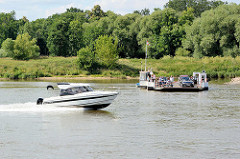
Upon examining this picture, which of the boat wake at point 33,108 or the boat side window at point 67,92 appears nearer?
the boat side window at point 67,92

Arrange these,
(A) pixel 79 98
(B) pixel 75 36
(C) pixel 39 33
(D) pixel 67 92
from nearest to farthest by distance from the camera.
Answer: (A) pixel 79 98 < (D) pixel 67 92 < (B) pixel 75 36 < (C) pixel 39 33

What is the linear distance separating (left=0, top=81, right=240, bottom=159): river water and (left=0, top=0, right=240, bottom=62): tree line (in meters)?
73.8

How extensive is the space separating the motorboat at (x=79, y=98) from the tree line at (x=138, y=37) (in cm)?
7682

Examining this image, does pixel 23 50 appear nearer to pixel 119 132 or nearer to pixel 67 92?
pixel 67 92

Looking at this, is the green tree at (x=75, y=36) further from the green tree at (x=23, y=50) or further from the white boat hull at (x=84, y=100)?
the white boat hull at (x=84, y=100)

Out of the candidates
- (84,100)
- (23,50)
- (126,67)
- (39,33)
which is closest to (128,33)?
(126,67)

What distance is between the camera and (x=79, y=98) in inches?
1316

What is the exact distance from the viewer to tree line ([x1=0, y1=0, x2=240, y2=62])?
10925cm

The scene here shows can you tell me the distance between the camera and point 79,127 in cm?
2720

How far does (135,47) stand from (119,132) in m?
111

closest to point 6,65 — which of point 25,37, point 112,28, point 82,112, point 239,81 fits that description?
point 25,37

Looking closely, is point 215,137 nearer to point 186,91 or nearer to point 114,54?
point 186,91

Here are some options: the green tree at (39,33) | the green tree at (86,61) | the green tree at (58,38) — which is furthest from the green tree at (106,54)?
the green tree at (39,33)

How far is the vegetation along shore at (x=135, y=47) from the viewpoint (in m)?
106
